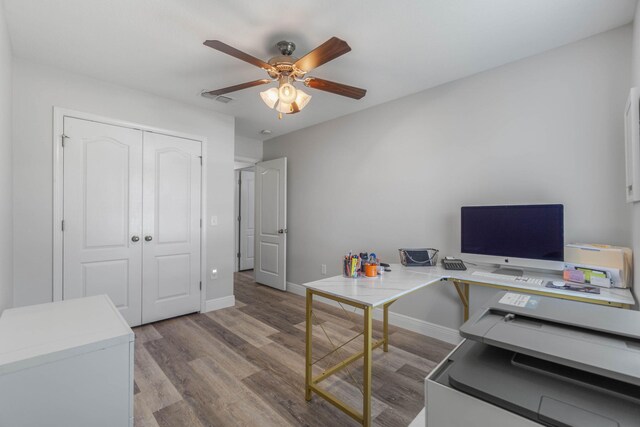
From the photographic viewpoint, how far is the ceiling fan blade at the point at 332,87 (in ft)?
6.87

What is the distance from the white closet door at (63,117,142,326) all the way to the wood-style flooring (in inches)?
24.4

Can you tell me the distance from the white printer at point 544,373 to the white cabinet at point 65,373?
3.97ft

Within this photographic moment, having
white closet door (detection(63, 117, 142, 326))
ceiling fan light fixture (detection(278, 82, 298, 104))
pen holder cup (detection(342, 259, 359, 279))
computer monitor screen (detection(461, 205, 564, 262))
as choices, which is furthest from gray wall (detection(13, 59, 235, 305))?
computer monitor screen (detection(461, 205, 564, 262))

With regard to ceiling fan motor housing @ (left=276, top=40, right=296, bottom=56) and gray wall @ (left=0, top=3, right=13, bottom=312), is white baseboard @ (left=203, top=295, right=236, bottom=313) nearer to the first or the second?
gray wall @ (left=0, top=3, right=13, bottom=312)

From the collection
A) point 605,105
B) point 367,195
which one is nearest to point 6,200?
point 367,195

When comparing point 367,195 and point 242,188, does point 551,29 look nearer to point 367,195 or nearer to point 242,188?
point 367,195

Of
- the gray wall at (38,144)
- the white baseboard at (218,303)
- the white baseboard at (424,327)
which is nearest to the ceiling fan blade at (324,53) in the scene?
the gray wall at (38,144)

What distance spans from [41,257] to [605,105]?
15.1 feet

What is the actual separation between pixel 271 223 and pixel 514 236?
3.28 m

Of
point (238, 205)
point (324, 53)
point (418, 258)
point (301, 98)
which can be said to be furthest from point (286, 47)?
point (238, 205)

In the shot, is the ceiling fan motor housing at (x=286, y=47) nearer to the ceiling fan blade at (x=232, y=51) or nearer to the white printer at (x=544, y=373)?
the ceiling fan blade at (x=232, y=51)

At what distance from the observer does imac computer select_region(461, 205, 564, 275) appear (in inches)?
79.3

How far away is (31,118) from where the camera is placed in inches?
96.9

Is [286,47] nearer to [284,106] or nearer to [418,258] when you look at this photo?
[284,106]
